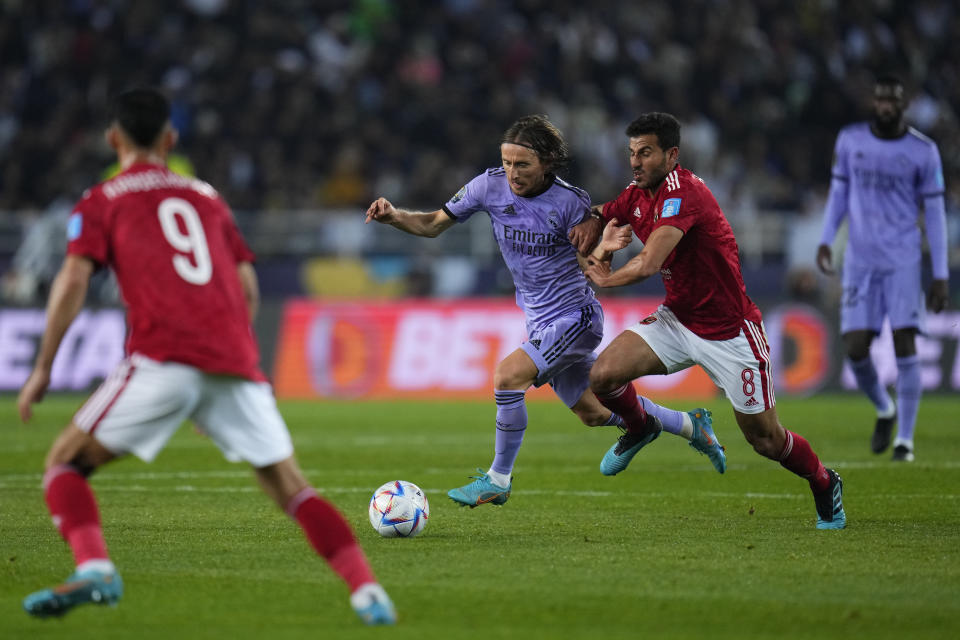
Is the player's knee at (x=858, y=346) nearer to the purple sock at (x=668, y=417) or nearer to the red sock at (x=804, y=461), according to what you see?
the purple sock at (x=668, y=417)

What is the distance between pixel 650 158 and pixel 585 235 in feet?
1.77

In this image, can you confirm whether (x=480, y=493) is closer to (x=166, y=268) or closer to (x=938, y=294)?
(x=166, y=268)

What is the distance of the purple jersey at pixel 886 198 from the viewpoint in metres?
10.6

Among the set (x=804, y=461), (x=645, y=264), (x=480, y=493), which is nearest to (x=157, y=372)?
(x=645, y=264)

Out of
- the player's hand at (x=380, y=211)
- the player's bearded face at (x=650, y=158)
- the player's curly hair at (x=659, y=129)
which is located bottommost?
the player's hand at (x=380, y=211)

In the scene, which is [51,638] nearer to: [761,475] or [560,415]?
[761,475]

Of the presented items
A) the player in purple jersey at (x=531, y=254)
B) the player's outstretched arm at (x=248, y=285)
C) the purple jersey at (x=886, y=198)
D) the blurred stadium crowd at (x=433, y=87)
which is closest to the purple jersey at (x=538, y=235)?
A: the player in purple jersey at (x=531, y=254)

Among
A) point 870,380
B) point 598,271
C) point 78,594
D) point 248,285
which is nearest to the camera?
point 78,594

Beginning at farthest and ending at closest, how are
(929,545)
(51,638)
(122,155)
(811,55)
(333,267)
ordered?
(811,55), (333,267), (929,545), (122,155), (51,638)

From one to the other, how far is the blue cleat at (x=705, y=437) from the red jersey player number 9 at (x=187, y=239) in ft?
13.5

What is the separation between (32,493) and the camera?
916 cm

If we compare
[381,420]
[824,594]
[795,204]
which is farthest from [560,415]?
[824,594]

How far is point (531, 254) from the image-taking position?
8.02 metres

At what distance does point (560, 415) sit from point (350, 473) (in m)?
5.98
